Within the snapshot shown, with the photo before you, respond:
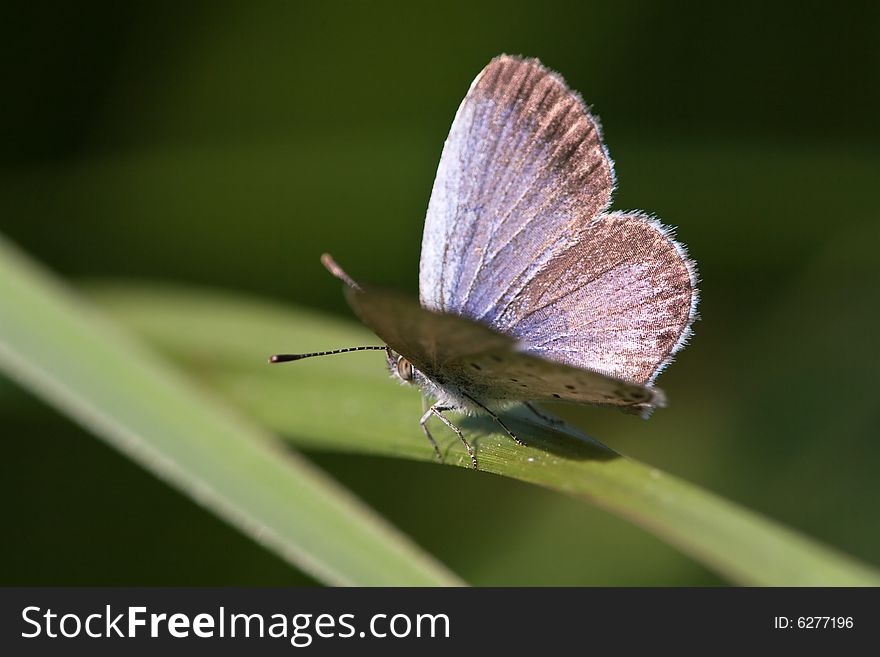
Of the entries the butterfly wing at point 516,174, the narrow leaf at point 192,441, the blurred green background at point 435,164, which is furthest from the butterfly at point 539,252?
→ the blurred green background at point 435,164

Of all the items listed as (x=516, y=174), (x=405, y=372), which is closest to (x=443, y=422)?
(x=405, y=372)

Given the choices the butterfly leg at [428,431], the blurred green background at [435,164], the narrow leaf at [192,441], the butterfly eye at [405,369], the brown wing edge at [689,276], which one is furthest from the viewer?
the blurred green background at [435,164]

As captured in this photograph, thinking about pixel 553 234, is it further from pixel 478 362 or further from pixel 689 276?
pixel 478 362

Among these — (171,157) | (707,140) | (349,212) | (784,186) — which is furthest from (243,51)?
(784,186)

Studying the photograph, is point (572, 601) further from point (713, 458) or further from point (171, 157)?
point (171, 157)

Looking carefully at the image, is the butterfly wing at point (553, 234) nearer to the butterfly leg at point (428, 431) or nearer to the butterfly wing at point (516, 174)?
the butterfly wing at point (516, 174)

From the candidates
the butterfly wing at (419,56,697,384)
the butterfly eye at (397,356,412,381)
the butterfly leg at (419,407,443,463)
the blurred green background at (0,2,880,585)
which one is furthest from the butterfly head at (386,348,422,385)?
the blurred green background at (0,2,880,585)
